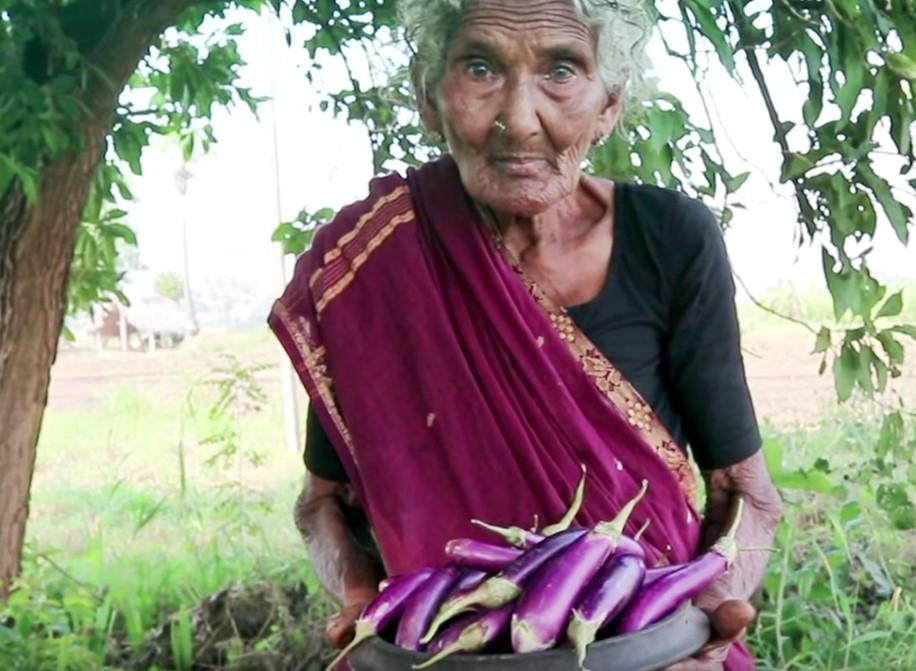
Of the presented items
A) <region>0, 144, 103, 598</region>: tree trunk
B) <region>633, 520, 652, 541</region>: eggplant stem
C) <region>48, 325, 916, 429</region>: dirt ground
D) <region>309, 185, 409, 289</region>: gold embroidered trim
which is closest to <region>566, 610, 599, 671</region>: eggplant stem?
<region>633, 520, 652, 541</region>: eggplant stem

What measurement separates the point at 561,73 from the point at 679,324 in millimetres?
394

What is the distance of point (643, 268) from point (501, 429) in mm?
321

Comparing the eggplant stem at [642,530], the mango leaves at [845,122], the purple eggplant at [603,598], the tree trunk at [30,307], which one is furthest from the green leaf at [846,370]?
the tree trunk at [30,307]

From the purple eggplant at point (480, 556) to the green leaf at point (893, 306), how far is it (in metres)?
1.19

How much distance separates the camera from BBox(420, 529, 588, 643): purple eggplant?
1351 mm

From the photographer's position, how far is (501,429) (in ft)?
5.73

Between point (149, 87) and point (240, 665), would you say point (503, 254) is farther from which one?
point (149, 87)

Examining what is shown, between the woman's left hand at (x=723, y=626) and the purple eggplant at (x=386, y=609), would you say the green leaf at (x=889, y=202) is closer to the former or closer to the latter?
the woman's left hand at (x=723, y=626)

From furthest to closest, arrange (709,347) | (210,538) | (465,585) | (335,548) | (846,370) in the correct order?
(210,538) → (846,370) → (335,548) → (709,347) → (465,585)

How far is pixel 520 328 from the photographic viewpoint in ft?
5.82

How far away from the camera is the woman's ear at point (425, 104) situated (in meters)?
1.83

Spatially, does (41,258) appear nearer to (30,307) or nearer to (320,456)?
(30,307)

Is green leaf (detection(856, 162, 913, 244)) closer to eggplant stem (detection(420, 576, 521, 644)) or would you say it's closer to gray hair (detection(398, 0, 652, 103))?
gray hair (detection(398, 0, 652, 103))

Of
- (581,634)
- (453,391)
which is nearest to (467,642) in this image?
(581,634)
